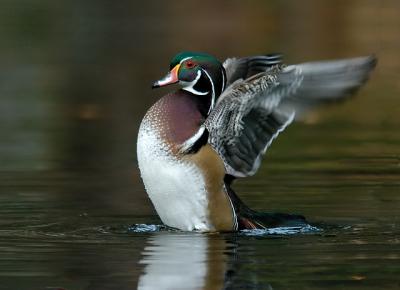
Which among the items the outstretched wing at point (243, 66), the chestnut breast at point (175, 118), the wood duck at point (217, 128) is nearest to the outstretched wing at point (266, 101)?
the wood duck at point (217, 128)

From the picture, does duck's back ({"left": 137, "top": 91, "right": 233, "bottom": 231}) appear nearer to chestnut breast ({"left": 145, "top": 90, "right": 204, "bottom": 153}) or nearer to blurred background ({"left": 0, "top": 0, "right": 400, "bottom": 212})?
chestnut breast ({"left": 145, "top": 90, "right": 204, "bottom": 153})

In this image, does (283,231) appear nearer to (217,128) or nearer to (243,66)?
(217,128)

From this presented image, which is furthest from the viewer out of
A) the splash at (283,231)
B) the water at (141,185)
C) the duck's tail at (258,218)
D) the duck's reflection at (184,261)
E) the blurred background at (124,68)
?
the blurred background at (124,68)

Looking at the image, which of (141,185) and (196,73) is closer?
(196,73)

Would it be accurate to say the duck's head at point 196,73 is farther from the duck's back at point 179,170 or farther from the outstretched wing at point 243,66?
the outstretched wing at point 243,66

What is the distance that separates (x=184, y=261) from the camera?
29.0 ft

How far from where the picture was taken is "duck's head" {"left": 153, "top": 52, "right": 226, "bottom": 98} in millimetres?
10328

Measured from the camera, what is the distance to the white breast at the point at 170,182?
10.0 m

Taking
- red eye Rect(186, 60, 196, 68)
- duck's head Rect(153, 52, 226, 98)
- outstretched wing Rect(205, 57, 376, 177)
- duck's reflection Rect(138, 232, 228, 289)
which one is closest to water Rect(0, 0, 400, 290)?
duck's reflection Rect(138, 232, 228, 289)

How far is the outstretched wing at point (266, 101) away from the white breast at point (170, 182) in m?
0.34

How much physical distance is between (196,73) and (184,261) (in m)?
1.90

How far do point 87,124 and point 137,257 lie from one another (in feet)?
26.0

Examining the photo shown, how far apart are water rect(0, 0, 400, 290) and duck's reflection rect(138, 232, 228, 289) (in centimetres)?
1

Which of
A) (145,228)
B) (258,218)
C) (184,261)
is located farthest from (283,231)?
(184,261)
